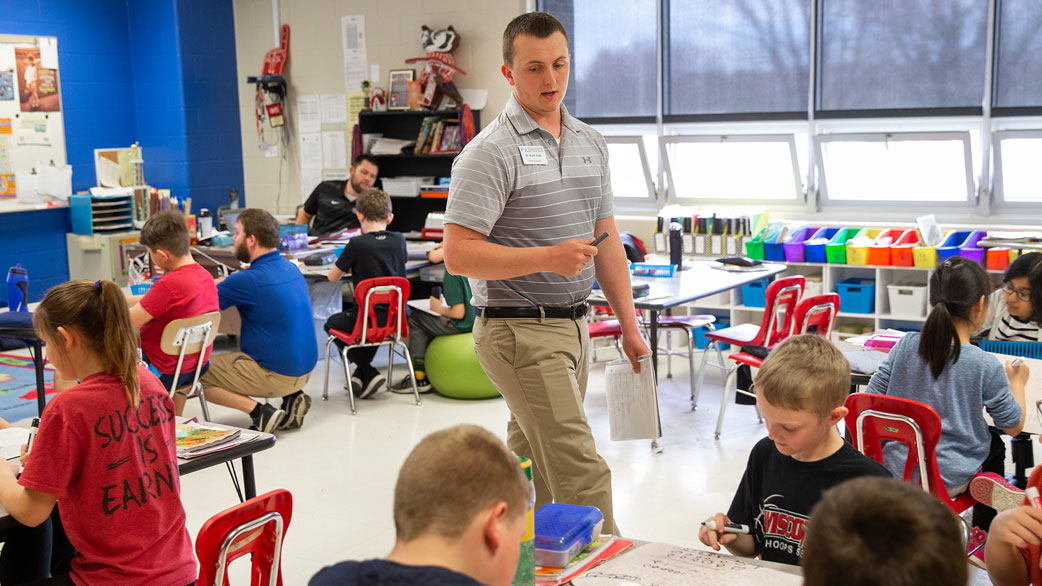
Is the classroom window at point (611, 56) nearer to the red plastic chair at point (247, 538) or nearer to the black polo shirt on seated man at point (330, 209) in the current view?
the black polo shirt on seated man at point (330, 209)

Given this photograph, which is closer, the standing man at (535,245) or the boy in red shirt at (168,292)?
the standing man at (535,245)

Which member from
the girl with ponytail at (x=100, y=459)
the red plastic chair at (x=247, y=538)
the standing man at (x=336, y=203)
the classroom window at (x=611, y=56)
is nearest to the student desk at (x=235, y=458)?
the girl with ponytail at (x=100, y=459)

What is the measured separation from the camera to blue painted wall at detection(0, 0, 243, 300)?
8.53 metres

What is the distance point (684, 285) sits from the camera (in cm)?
561

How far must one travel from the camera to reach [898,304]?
6.30 metres

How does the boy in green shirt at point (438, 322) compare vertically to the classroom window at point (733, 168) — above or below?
below

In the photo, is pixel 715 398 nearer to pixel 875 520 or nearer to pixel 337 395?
pixel 337 395

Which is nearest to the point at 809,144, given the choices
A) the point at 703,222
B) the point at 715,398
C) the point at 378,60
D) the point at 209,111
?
the point at 703,222

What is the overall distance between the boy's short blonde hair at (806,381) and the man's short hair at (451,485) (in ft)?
3.25

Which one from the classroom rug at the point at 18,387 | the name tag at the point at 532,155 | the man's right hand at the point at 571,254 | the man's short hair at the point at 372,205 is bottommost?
the classroom rug at the point at 18,387

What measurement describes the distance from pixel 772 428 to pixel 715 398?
3.87m

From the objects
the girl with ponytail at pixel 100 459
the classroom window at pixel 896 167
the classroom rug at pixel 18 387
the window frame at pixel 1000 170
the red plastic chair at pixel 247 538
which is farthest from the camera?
the classroom window at pixel 896 167

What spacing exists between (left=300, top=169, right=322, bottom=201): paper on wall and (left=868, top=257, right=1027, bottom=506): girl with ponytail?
6749 mm

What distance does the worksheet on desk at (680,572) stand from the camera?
1708 millimetres
